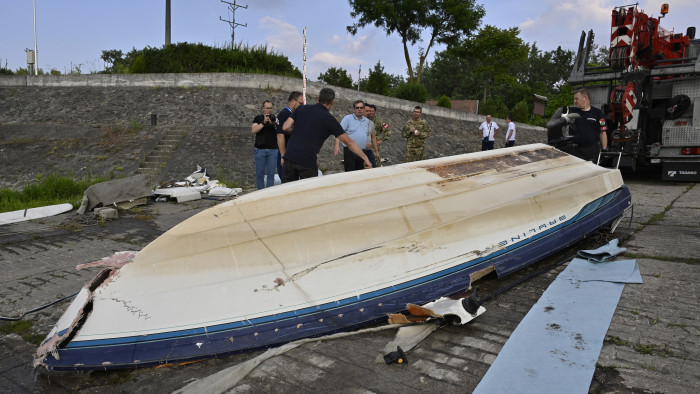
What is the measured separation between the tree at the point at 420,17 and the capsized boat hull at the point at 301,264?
85.0 ft

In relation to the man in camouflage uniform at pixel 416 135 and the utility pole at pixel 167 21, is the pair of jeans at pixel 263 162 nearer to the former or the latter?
the man in camouflage uniform at pixel 416 135

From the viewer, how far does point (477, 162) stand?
15.0 feet

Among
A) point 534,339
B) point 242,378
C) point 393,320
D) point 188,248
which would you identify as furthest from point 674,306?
point 188,248

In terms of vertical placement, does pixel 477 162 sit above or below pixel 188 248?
above

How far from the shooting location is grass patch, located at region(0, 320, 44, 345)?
2.99 metres

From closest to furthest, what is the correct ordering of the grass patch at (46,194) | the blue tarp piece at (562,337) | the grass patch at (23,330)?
1. the blue tarp piece at (562,337)
2. the grass patch at (23,330)
3. the grass patch at (46,194)

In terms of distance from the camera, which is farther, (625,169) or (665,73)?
(625,169)

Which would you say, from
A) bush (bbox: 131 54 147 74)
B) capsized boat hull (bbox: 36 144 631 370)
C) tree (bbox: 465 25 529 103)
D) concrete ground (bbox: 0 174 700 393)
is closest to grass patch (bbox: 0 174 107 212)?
concrete ground (bbox: 0 174 700 393)

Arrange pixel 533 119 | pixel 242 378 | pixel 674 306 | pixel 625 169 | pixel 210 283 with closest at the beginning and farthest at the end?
1. pixel 242 378
2. pixel 210 283
3. pixel 674 306
4. pixel 625 169
5. pixel 533 119

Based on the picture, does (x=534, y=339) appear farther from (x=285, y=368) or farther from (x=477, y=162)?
(x=477, y=162)

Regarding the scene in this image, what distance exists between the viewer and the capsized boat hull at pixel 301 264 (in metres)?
2.58

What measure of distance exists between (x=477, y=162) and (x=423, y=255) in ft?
5.71

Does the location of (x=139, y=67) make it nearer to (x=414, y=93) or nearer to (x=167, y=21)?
(x=167, y=21)

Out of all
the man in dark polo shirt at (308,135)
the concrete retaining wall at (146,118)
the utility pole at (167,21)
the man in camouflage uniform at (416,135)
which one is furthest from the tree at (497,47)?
the man in dark polo shirt at (308,135)
